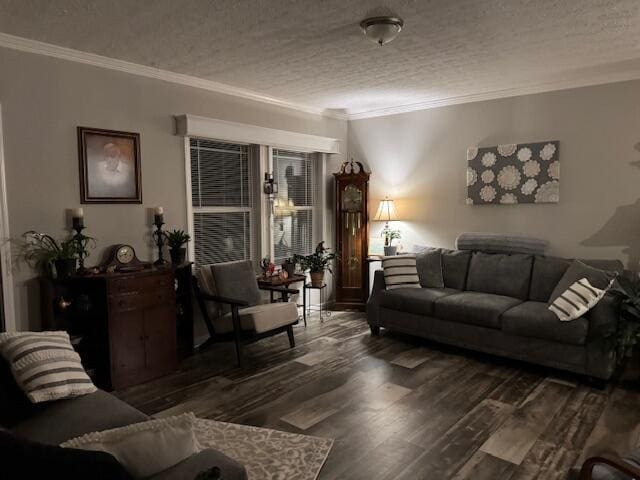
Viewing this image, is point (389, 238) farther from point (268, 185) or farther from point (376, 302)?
point (268, 185)

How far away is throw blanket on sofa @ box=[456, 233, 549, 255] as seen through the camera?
14.9 feet

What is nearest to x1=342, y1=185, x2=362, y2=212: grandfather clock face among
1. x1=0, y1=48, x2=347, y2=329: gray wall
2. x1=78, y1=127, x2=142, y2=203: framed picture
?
x1=0, y1=48, x2=347, y2=329: gray wall

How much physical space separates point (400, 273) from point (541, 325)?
148 centimetres

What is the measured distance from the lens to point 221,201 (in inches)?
189

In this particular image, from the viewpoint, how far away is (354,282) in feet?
18.8

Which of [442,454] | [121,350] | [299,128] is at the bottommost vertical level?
[442,454]

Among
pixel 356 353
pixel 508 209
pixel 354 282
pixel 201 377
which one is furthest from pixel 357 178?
pixel 201 377

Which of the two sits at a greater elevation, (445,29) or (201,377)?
(445,29)

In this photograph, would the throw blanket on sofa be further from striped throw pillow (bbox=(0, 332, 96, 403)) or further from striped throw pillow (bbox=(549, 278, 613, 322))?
striped throw pillow (bbox=(0, 332, 96, 403))

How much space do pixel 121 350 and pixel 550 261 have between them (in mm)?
3775

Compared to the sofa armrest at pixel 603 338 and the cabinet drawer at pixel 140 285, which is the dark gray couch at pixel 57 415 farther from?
the sofa armrest at pixel 603 338

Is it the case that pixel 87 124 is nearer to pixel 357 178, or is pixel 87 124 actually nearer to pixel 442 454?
pixel 357 178

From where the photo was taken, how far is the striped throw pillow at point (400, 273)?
473cm

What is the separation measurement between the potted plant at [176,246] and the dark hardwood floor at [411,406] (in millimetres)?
915
